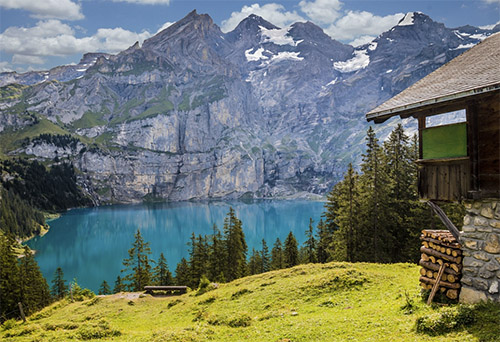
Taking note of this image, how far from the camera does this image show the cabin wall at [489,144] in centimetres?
1046

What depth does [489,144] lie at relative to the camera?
35.0 feet

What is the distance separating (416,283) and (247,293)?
10.4 metres

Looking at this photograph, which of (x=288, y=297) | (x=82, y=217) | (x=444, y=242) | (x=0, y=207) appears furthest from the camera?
(x=82, y=217)

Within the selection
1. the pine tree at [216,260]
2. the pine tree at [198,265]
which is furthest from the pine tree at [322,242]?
the pine tree at [198,265]

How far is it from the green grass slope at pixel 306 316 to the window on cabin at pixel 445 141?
201 inches

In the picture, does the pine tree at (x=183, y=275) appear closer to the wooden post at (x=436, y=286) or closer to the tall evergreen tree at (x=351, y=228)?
the tall evergreen tree at (x=351, y=228)

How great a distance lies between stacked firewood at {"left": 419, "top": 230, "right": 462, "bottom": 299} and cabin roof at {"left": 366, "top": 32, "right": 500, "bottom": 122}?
4901mm

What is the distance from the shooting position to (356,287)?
56.7 ft

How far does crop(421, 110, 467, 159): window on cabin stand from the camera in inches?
450

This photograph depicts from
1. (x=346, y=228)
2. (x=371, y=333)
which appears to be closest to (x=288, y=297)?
(x=371, y=333)

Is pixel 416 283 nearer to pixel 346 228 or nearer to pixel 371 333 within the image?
pixel 371 333

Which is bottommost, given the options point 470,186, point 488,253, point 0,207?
point 0,207

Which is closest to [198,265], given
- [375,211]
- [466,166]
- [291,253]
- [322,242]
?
[291,253]

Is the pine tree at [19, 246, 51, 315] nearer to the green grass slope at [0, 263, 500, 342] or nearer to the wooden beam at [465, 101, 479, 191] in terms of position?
the green grass slope at [0, 263, 500, 342]
